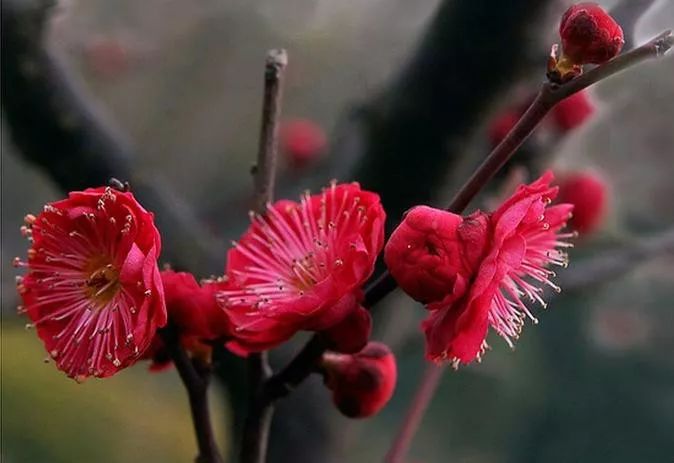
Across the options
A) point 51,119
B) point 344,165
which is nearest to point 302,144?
point 344,165

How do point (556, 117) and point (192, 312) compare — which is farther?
point (556, 117)

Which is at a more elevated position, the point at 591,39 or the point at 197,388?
the point at 591,39

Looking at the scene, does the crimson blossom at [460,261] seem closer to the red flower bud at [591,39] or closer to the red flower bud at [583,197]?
the red flower bud at [591,39]

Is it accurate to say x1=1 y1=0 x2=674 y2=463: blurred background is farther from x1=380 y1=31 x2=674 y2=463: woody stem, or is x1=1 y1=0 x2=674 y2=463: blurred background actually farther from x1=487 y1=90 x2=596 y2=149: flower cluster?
x1=380 y1=31 x2=674 y2=463: woody stem

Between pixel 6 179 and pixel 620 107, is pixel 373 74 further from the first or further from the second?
pixel 6 179

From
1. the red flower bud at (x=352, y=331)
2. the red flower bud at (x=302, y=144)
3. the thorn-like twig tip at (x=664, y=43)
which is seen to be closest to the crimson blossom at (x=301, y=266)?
the red flower bud at (x=352, y=331)

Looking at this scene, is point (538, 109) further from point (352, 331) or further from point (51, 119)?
point (51, 119)

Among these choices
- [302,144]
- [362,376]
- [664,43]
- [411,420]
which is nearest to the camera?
[664,43]

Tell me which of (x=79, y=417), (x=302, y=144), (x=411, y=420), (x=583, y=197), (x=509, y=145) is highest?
(x=509, y=145)
